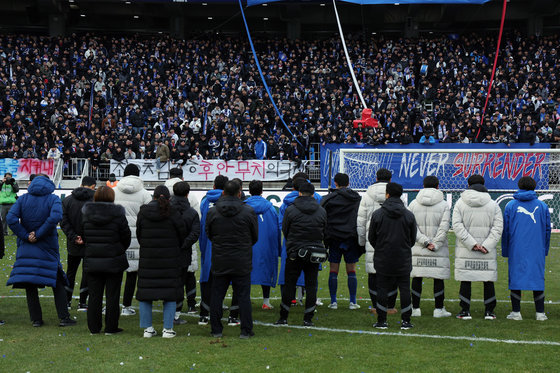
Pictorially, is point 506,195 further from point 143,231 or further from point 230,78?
point 230,78

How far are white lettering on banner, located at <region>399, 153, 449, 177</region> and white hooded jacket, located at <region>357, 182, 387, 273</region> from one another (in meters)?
11.1

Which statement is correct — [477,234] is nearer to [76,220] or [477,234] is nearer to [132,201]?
[132,201]

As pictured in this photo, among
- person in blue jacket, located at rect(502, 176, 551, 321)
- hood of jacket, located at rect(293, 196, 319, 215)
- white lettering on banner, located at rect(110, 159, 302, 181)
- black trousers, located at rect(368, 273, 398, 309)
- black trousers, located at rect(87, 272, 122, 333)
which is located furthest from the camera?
white lettering on banner, located at rect(110, 159, 302, 181)

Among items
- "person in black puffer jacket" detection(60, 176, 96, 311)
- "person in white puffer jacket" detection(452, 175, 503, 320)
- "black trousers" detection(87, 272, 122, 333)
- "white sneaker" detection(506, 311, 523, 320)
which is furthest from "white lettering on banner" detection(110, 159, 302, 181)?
"black trousers" detection(87, 272, 122, 333)

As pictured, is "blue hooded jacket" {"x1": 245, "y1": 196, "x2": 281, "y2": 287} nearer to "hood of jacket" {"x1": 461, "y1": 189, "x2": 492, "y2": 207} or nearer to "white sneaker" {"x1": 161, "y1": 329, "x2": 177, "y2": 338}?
"white sneaker" {"x1": 161, "y1": 329, "x2": 177, "y2": 338}

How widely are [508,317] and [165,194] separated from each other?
15.9ft

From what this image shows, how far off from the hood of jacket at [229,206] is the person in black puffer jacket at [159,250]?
47 centimetres

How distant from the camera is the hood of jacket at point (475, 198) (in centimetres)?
991

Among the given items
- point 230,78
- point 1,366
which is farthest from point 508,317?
point 230,78

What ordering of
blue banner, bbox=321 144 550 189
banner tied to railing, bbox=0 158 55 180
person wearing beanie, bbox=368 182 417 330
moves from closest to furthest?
person wearing beanie, bbox=368 182 417 330 < blue banner, bbox=321 144 550 189 < banner tied to railing, bbox=0 158 55 180

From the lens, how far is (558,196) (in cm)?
2020

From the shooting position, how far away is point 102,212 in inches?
344

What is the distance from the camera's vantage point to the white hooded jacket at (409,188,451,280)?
33.0 ft

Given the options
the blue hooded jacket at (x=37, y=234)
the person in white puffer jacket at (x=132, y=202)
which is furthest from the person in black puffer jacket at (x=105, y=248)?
the person in white puffer jacket at (x=132, y=202)
